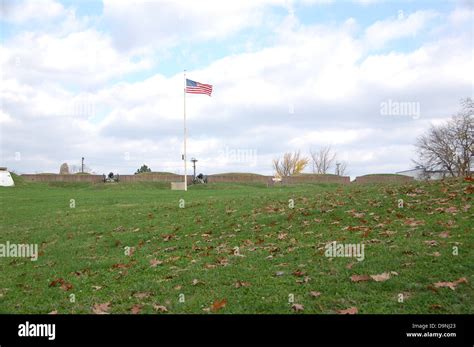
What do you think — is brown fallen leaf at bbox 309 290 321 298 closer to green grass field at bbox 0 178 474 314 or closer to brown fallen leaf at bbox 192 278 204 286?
green grass field at bbox 0 178 474 314

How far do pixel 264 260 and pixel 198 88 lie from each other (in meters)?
28.3

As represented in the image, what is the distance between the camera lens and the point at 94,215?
18.1 meters

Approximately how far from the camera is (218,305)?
21.7ft

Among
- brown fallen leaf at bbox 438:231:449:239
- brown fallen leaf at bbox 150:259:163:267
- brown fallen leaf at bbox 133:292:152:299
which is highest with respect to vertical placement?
brown fallen leaf at bbox 438:231:449:239

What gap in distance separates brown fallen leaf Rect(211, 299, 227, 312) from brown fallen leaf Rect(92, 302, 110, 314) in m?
1.61

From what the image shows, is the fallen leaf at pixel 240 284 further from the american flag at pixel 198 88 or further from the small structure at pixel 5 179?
the small structure at pixel 5 179

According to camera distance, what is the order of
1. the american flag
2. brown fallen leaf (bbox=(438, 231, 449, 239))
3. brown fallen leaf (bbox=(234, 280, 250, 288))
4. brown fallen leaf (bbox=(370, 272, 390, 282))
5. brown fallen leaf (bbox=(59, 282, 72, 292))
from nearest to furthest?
brown fallen leaf (bbox=(370, 272, 390, 282)) < brown fallen leaf (bbox=(234, 280, 250, 288)) < brown fallen leaf (bbox=(59, 282, 72, 292)) < brown fallen leaf (bbox=(438, 231, 449, 239)) < the american flag

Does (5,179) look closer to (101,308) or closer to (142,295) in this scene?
(142,295)

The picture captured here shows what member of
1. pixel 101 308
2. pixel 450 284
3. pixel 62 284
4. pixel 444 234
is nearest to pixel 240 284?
pixel 101 308

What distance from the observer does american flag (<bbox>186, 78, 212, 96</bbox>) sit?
35562 mm

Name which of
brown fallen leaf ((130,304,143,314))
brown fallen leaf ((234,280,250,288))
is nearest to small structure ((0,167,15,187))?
brown fallen leaf ((130,304,143,314))

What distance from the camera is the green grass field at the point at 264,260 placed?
6.70 m

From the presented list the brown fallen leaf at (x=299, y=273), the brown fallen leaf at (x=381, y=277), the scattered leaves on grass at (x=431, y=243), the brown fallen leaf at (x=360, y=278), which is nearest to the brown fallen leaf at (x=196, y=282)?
the brown fallen leaf at (x=299, y=273)
